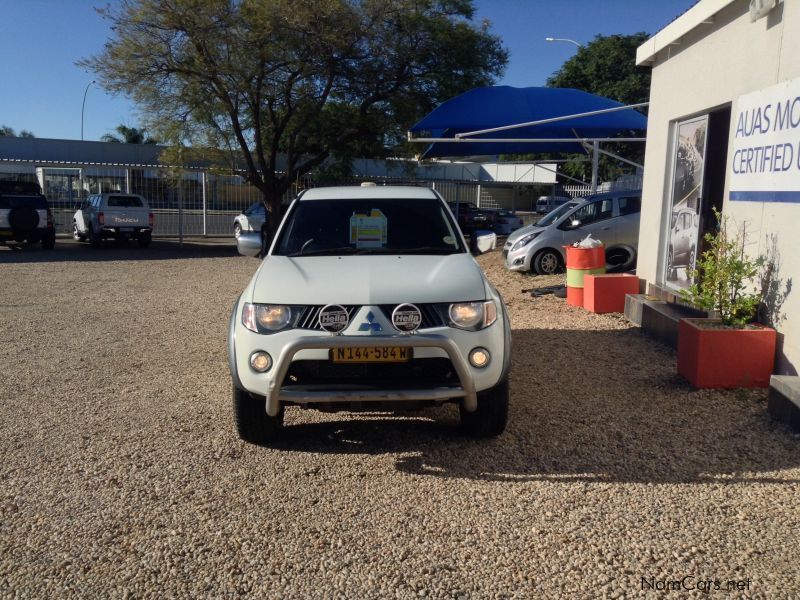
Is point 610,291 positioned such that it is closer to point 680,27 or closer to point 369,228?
point 680,27

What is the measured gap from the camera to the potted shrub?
5.89m

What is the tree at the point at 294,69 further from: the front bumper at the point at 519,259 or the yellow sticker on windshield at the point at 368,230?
the yellow sticker on windshield at the point at 368,230

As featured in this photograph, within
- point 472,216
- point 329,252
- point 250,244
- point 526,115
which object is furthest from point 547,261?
point 472,216

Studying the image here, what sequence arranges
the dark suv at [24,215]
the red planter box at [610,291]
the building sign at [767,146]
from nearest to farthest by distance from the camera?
the building sign at [767,146] < the red planter box at [610,291] < the dark suv at [24,215]

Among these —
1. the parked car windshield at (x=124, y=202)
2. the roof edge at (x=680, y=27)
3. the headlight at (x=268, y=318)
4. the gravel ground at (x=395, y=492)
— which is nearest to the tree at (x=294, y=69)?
the parked car windshield at (x=124, y=202)

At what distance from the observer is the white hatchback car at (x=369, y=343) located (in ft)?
13.7

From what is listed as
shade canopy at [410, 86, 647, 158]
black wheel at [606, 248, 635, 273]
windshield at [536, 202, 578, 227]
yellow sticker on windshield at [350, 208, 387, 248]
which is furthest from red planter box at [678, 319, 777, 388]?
windshield at [536, 202, 578, 227]

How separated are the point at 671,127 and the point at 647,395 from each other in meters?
4.53

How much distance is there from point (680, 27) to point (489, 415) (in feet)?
19.3

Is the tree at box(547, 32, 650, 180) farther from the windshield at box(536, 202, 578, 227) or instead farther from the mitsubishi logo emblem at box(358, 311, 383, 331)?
the mitsubishi logo emblem at box(358, 311, 383, 331)

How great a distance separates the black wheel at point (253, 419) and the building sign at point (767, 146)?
4392mm

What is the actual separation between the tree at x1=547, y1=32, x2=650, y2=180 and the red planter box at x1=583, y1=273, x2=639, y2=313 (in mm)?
29698

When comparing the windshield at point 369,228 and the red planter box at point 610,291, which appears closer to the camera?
the windshield at point 369,228

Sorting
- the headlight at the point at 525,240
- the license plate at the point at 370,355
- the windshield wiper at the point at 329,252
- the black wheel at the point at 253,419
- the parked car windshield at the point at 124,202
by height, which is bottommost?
the black wheel at the point at 253,419
